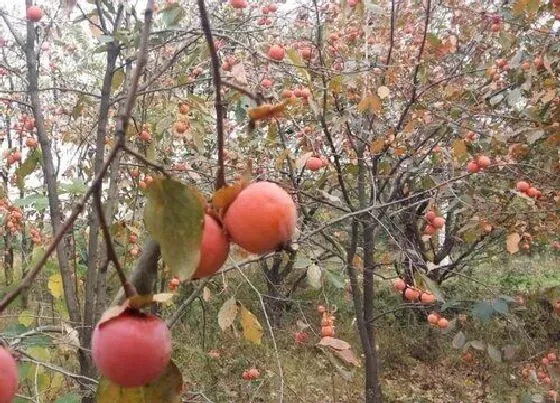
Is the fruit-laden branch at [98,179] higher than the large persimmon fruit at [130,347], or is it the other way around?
the fruit-laden branch at [98,179]

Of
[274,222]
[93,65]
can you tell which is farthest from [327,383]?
[274,222]

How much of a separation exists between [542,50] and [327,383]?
2.67 metres

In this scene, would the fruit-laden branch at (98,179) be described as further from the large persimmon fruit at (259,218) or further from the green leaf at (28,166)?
the green leaf at (28,166)

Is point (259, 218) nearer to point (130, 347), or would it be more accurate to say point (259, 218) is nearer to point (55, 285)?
point (130, 347)

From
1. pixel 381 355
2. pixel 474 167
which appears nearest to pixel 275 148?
pixel 474 167

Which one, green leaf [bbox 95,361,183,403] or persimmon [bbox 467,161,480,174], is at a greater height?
persimmon [bbox 467,161,480,174]

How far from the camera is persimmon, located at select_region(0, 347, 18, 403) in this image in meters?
0.41

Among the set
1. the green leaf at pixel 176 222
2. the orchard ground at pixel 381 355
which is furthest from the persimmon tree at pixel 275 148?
the orchard ground at pixel 381 355

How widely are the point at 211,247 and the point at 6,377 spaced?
162 millimetres

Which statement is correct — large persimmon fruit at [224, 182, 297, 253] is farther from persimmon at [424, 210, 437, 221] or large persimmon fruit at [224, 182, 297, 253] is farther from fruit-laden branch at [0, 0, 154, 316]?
persimmon at [424, 210, 437, 221]

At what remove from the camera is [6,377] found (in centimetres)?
41

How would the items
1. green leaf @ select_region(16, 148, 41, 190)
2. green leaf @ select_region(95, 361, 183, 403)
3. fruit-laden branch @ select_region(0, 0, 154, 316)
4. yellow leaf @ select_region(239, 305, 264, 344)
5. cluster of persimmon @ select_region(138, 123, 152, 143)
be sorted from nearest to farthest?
fruit-laden branch @ select_region(0, 0, 154, 316) < green leaf @ select_region(95, 361, 183, 403) < yellow leaf @ select_region(239, 305, 264, 344) < green leaf @ select_region(16, 148, 41, 190) < cluster of persimmon @ select_region(138, 123, 152, 143)

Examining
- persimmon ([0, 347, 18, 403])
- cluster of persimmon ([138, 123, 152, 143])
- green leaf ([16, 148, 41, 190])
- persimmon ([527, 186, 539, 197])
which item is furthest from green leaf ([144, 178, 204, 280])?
persimmon ([527, 186, 539, 197])

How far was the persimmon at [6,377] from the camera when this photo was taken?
406mm
